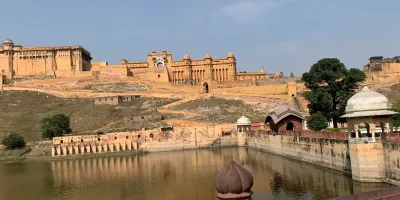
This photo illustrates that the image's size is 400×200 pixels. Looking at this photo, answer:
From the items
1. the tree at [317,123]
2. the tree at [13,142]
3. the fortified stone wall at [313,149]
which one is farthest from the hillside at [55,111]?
the tree at [317,123]

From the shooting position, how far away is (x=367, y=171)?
1653 cm

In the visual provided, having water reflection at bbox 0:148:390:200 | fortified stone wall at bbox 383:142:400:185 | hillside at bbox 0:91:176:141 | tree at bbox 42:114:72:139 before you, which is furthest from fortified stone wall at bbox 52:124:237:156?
fortified stone wall at bbox 383:142:400:185

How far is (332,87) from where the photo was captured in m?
37.0

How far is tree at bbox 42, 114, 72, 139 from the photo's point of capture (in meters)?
46.7

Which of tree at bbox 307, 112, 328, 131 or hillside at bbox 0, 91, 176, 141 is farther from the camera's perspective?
hillside at bbox 0, 91, 176, 141

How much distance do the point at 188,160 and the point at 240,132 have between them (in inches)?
429

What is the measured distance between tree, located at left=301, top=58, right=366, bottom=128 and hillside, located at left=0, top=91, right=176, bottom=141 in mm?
23664

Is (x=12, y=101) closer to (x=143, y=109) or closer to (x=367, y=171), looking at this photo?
(x=143, y=109)

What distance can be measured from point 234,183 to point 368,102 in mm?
14949

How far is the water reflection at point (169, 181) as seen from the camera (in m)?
17.9

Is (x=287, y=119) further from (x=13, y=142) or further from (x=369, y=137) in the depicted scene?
(x=13, y=142)

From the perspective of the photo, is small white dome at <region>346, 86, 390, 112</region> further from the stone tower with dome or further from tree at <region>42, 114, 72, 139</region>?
tree at <region>42, 114, 72, 139</region>

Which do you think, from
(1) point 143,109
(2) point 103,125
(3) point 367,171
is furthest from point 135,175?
(1) point 143,109

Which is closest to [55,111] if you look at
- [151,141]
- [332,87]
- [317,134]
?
[151,141]
